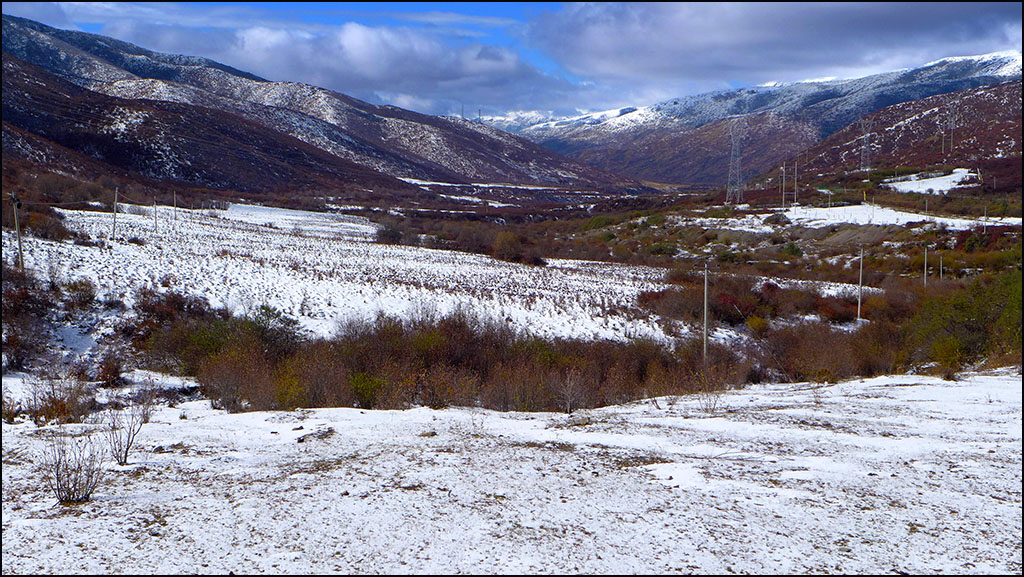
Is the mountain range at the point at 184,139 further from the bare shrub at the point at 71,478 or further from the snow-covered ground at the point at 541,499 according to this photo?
the snow-covered ground at the point at 541,499

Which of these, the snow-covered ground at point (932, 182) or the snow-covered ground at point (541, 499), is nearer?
the snow-covered ground at point (541, 499)

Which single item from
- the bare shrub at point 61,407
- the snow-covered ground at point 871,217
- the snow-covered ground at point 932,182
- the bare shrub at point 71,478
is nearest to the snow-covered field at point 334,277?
the bare shrub at point 61,407

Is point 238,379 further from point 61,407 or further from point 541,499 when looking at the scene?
point 541,499

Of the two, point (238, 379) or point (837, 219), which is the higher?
point (837, 219)

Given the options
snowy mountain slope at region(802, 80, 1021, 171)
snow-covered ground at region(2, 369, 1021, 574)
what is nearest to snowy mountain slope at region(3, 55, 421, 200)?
snowy mountain slope at region(802, 80, 1021, 171)

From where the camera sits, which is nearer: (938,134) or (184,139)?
(184,139)

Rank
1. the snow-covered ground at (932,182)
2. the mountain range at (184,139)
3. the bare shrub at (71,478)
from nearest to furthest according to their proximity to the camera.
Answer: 1. the bare shrub at (71,478)
2. the snow-covered ground at (932,182)
3. the mountain range at (184,139)

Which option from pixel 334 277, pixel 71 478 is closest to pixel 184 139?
pixel 334 277

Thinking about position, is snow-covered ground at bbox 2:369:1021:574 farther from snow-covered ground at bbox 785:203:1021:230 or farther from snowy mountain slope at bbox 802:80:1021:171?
snowy mountain slope at bbox 802:80:1021:171

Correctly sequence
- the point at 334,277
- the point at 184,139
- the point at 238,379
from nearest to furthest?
1. the point at 238,379
2. the point at 334,277
3. the point at 184,139
